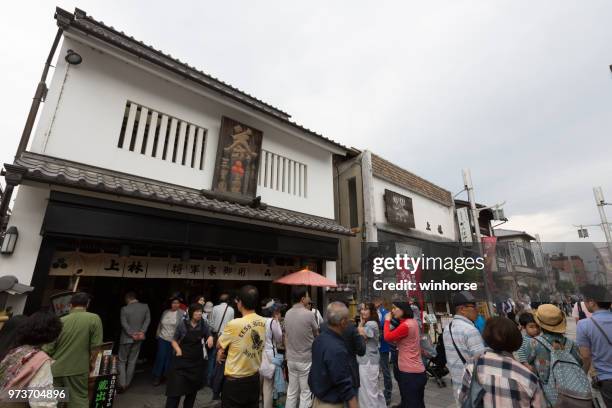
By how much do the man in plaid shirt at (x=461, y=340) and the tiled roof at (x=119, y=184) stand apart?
16.6 ft

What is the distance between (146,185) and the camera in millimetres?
6664

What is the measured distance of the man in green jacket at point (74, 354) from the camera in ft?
13.1

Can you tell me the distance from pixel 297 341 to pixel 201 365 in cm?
169

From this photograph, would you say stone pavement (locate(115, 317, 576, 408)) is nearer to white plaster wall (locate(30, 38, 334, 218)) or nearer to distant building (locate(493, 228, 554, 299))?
white plaster wall (locate(30, 38, 334, 218))

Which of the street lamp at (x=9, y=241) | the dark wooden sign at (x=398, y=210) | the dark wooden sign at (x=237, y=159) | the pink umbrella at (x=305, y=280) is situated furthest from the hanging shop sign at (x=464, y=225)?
the street lamp at (x=9, y=241)

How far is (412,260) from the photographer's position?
46.6 ft

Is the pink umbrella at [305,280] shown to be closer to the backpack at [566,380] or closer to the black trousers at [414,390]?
the black trousers at [414,390]

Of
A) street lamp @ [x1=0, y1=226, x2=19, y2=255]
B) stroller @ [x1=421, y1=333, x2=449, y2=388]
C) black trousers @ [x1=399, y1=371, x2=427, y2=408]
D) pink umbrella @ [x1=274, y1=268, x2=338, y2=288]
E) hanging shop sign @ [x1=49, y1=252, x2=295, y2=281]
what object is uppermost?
street lamp @ [x1=0, y1=226, x2=19, y2=255]

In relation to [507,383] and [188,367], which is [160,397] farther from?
[507,383]

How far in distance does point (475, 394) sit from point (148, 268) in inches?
277

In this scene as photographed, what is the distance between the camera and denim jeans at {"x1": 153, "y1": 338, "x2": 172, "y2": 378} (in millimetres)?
6988

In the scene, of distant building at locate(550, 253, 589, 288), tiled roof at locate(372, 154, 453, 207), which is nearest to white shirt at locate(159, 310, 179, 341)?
tiled roof at locate(372, 154, 453, 207)

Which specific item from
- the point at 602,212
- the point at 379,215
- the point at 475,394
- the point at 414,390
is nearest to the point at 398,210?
the point at 379,215

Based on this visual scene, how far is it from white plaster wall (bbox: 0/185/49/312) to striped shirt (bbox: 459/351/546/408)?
729 cm
